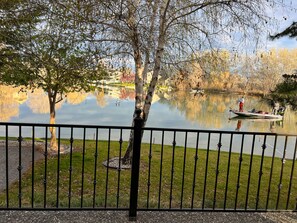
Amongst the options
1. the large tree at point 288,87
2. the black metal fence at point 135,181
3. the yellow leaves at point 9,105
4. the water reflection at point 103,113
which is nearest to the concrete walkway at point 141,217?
the black metal fence at point 135,181

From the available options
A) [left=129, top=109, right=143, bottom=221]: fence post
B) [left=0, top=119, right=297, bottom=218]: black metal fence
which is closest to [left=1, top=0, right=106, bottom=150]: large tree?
[left=0, top=119, right=297, bottom=218]: black metal fence

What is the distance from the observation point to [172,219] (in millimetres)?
2594

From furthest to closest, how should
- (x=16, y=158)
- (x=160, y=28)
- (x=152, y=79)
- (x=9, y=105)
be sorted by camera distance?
1. (x=9, y=105)
2. (x=16, y=158)
3. (x=152, y=79)
4. (x=160, y=28)

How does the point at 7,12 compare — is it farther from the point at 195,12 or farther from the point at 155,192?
the point at 155,192

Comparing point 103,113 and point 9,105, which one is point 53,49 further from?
point 103,113

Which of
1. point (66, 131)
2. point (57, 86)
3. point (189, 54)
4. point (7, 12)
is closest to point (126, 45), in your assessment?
point (189, 54)

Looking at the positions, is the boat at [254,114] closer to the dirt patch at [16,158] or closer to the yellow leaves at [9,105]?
the yellow leaves at [9,105]

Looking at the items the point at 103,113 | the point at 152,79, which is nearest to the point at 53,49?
the point at 152,79

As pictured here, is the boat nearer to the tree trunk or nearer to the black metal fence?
the black metal fence

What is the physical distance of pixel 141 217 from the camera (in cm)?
260

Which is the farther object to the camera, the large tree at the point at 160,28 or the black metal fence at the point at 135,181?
the large tree at the point at 160,28

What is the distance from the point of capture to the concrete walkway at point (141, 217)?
2467mm

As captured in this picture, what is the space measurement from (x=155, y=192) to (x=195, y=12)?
366 cm

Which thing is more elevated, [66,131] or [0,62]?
[0,62]
